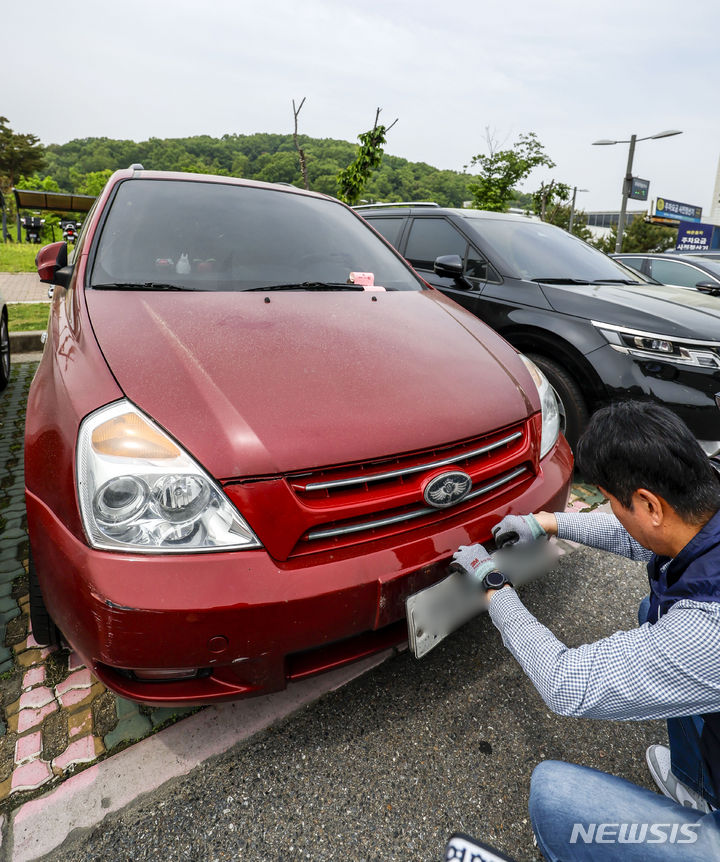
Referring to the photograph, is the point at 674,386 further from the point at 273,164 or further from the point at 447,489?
the point at 273,164

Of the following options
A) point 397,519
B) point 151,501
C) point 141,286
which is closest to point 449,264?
point 141,286

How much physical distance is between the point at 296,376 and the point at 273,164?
36.1 metres

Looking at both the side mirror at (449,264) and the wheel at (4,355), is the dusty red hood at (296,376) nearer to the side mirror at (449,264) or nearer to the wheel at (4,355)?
the side mirror at (449,264)

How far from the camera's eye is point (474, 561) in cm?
147

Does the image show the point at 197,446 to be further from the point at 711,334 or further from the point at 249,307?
the point at 711,334

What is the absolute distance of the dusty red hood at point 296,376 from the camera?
137 cm

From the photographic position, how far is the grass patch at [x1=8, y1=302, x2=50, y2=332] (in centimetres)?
696

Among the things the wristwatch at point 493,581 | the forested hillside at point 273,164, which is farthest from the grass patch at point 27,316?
the forested hillside at point 273,164

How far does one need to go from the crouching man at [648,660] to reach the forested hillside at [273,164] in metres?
19.9

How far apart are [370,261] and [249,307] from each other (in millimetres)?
982

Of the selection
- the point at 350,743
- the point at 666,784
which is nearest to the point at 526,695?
the point at 666,784

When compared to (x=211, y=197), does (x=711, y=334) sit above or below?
below

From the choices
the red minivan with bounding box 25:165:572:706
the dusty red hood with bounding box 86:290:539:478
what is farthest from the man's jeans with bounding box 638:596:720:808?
the dusty red hood with bounding box 86:290:539:478

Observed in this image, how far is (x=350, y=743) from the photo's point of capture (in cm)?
164
